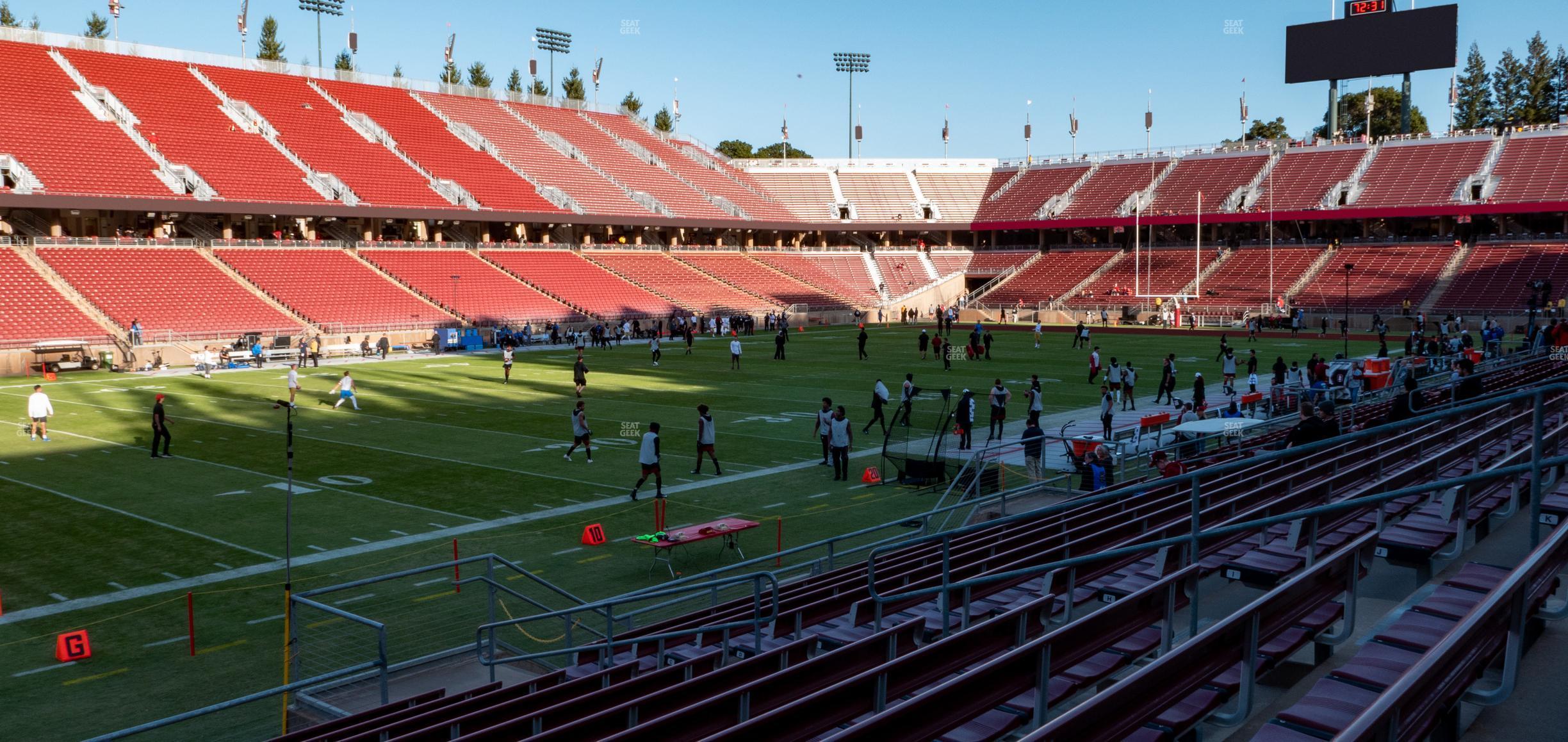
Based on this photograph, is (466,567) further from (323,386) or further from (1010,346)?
(1010,346)

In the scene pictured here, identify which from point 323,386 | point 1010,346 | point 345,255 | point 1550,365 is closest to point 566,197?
point 345,255

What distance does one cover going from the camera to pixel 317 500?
19.2 m

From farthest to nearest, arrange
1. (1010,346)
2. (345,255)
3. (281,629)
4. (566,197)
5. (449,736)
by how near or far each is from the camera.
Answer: (566,197)
(345,255)
(1010,346)
(281,629)
(449,736)

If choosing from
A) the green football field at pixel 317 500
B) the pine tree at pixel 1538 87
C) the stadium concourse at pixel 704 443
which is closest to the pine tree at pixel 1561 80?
the pine tree at pixel 1538 87

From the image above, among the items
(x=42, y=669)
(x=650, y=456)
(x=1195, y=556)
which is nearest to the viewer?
(x=1195, y=556)

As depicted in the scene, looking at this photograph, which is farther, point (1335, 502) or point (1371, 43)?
point (1371, 43)

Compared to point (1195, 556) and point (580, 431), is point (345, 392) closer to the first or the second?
point (580, 431)

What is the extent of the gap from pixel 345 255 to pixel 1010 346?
34.9 m

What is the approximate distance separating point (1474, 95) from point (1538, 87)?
5.56 metres

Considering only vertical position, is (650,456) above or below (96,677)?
above

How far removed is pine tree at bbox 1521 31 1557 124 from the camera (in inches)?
4493

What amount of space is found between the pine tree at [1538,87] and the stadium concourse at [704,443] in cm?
4705

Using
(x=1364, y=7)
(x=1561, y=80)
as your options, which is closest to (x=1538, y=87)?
(x=1561, y=80)

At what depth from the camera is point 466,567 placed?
1502cm
